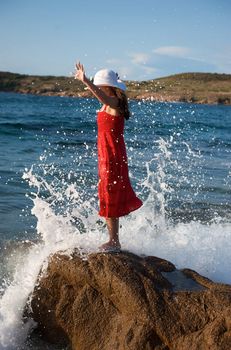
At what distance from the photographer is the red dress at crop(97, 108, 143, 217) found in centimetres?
464

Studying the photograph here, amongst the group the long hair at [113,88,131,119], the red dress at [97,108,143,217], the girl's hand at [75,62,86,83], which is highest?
the girl's hand at [75,62,86,83]

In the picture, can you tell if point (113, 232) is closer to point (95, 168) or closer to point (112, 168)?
point (112, 168)

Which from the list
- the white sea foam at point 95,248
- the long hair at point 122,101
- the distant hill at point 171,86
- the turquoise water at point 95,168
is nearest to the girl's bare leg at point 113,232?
the white sea foam at point 95,248

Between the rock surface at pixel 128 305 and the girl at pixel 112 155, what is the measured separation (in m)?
0.36

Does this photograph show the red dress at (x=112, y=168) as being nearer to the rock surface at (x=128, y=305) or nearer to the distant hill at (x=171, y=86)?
the rock surface at (x=128, y=305)

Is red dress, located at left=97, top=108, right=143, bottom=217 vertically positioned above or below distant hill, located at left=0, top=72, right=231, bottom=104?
below

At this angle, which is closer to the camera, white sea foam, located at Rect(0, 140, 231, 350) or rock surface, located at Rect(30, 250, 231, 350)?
rock surface, located at Rect(30, 250, 231, 350)

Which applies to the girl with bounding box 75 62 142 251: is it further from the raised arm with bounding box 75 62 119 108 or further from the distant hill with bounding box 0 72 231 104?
the distant hill with bounding box 0 72 231 104

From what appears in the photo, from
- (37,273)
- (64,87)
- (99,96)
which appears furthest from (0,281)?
(64,87)

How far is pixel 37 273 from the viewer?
15.2ft

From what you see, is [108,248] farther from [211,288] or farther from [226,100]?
[226,100]

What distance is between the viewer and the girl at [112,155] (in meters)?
4.59

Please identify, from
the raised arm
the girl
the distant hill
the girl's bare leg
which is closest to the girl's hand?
the raised arm

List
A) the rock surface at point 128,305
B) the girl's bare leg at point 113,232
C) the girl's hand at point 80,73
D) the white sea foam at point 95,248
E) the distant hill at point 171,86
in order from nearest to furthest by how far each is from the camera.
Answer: the rock surface at point 128,305
the girl's hand at point 80,73
the white sea foam at point 95,248
the girl's bare leg at point 113,232
the distant hill at point 171,86
